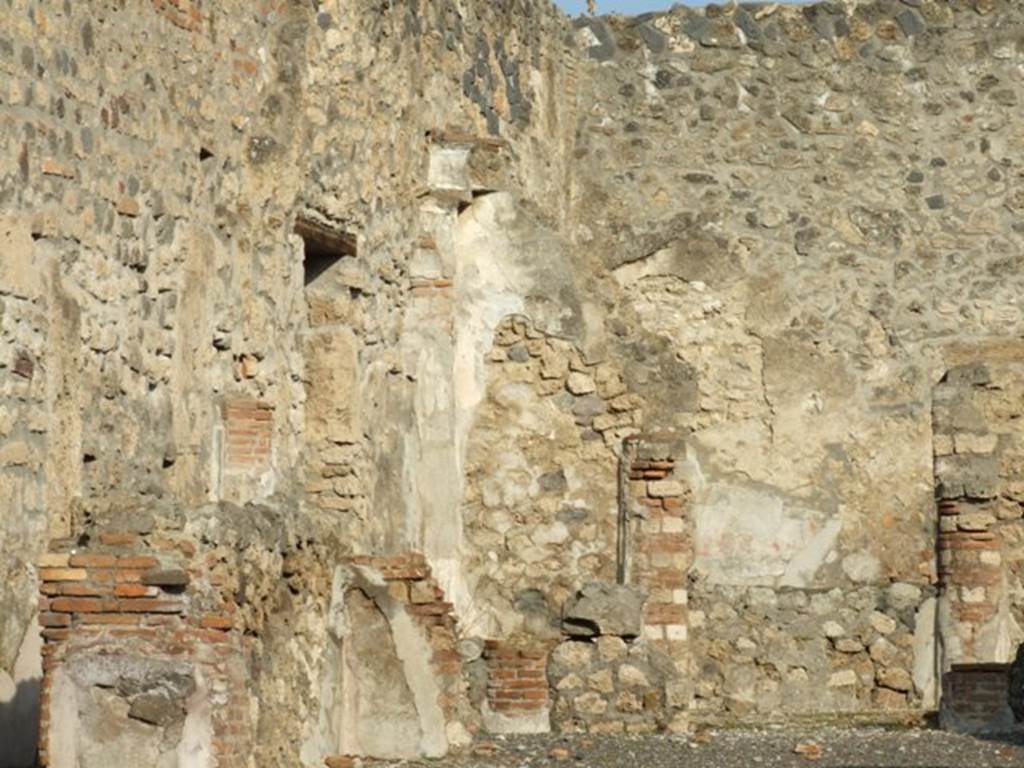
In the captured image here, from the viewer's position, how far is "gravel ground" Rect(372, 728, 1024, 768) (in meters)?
12.2

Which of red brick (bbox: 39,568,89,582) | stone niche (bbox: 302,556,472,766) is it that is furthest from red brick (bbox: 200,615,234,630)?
stone niche (bbox: 302,556,472,766)

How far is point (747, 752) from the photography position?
12969 mm

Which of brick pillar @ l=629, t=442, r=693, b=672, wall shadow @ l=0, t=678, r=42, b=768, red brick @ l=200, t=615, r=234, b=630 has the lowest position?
wall shadow @ l=0, t=678, r=42, b=768

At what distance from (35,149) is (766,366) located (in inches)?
332

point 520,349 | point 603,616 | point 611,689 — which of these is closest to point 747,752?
point 611,689

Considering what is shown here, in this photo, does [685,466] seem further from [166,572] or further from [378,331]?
[166,572]

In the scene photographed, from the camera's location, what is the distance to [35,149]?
32.8 ft

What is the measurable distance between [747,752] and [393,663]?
1.84 metres

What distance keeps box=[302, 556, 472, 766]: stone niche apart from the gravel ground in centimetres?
18

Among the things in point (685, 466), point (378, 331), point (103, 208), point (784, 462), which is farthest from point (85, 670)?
point (784, 462)

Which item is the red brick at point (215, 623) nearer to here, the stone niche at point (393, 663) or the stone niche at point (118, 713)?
the stone niche at point (118, 713)

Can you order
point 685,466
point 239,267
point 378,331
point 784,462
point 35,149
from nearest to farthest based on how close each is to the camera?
point 35,149, point 239,267, point 378,331, point 685,466, point 784,462

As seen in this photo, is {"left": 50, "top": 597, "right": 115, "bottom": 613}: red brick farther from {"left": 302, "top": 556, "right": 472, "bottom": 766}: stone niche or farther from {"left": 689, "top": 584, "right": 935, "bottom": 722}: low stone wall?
{"left": 689, "top": 584, "right": 935, "bottom": 722}: low stone wall

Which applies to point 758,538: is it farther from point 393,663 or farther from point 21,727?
point 21,727
